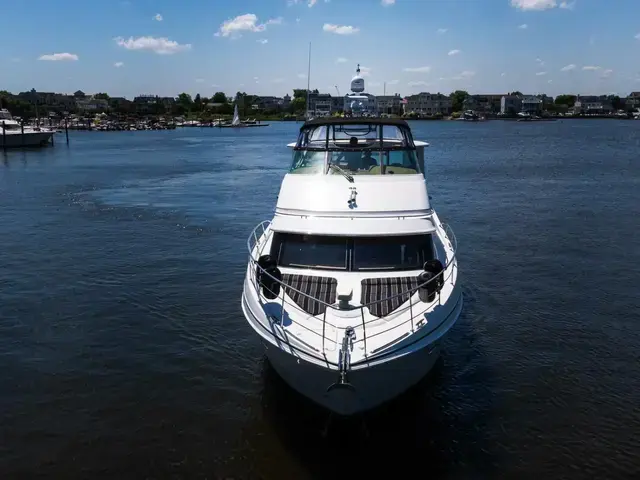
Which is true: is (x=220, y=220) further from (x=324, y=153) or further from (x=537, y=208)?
(x=537, y=208)

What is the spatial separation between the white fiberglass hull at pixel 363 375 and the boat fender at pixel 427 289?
19.6 inches

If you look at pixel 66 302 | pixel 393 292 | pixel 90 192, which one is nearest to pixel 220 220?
pixel 66 302

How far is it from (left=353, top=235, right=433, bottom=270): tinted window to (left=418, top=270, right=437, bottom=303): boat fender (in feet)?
2.57

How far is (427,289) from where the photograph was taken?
31.9 feet

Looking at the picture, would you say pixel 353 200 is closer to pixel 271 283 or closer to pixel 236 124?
pixel 271 283

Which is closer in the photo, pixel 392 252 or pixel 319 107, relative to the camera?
pixel 392 252

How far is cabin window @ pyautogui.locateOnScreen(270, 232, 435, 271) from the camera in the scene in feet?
34.7

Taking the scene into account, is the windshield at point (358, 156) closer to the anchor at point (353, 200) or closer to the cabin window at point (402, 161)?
the cabin window at point (402, 161)

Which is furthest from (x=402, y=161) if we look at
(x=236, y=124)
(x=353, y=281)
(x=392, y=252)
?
(x=236, y=124)

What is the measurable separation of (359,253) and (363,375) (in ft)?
9.63

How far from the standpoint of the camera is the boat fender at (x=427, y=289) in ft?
31.7

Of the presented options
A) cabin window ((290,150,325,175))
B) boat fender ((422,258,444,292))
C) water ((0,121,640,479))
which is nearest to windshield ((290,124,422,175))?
cabin window ((290,150,325,175))

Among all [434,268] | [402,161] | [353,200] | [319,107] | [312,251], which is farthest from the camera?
[319,107]

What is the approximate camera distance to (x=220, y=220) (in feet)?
85.9
